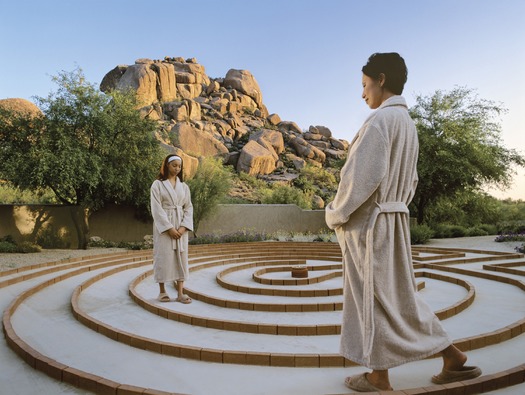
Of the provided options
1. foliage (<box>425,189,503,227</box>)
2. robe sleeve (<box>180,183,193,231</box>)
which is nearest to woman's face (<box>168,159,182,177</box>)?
robe sleeve (<box>180,183,193,231</box>)

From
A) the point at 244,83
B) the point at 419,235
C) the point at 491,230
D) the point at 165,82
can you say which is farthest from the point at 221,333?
the point at 244,83

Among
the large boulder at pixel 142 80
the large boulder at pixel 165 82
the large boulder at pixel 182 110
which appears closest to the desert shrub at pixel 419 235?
the large boulder at pixel 182 110

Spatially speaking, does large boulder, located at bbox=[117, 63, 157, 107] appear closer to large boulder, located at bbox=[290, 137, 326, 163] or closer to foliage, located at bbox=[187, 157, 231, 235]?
large boulder, located at bbox=[290, 137, 326, 163]

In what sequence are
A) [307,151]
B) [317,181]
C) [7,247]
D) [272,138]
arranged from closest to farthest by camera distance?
[7,247] < [317,181] < [272,138] < [307,151]

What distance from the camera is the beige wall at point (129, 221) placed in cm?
1476

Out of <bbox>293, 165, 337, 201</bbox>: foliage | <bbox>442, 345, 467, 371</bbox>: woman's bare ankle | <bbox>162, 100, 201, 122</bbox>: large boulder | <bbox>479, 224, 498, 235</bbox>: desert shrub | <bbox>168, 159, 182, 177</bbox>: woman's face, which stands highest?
<bbox>162, 100, 201, 122</bbox>: large boulder

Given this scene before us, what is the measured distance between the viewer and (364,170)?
9.34 feet

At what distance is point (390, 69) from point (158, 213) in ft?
13.9

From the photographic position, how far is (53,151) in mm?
13414

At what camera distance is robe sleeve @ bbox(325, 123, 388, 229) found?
2838 mm

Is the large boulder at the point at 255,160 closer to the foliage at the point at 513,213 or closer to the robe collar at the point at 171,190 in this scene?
the foliage at the point at 513,213

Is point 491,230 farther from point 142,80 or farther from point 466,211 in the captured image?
point 142,80

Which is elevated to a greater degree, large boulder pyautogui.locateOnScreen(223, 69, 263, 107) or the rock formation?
large boulder pyautogui.locateOnScreen(223, 69, 263, 107)

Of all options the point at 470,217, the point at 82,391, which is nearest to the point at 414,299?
the point at 82,391
